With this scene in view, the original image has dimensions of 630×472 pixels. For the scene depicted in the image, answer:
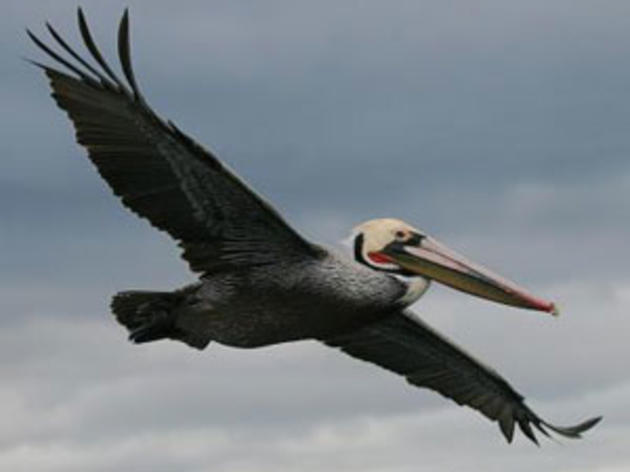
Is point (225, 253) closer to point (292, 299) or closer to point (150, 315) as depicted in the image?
point (292, 299)

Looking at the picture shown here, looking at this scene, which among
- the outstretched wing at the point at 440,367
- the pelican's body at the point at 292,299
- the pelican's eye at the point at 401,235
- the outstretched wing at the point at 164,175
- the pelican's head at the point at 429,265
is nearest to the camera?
the outstretched wing at the point at 164,175

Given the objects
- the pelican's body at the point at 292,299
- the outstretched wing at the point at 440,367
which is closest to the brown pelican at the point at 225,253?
the pelican's body at the point at 292,299

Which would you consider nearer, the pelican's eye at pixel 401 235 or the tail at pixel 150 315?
the tail at pixel 150 315

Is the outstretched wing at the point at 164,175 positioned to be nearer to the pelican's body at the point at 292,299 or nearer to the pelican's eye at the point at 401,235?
the pelican's body at the point at 292,299

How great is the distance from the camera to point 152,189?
47.6ft

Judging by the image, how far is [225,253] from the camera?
15.2 m


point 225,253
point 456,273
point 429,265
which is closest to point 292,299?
point 225,253

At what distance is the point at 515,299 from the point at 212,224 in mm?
3253

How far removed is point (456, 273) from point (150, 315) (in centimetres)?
303

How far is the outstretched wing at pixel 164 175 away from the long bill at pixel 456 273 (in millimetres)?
1427

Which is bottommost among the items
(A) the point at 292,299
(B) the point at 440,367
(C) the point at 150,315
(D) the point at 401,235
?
(A) the point at 292,299

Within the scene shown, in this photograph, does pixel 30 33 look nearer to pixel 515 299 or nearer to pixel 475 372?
pixel 515 299

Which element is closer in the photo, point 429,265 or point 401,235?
point 429,265

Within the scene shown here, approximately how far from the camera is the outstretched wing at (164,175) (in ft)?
45.9
